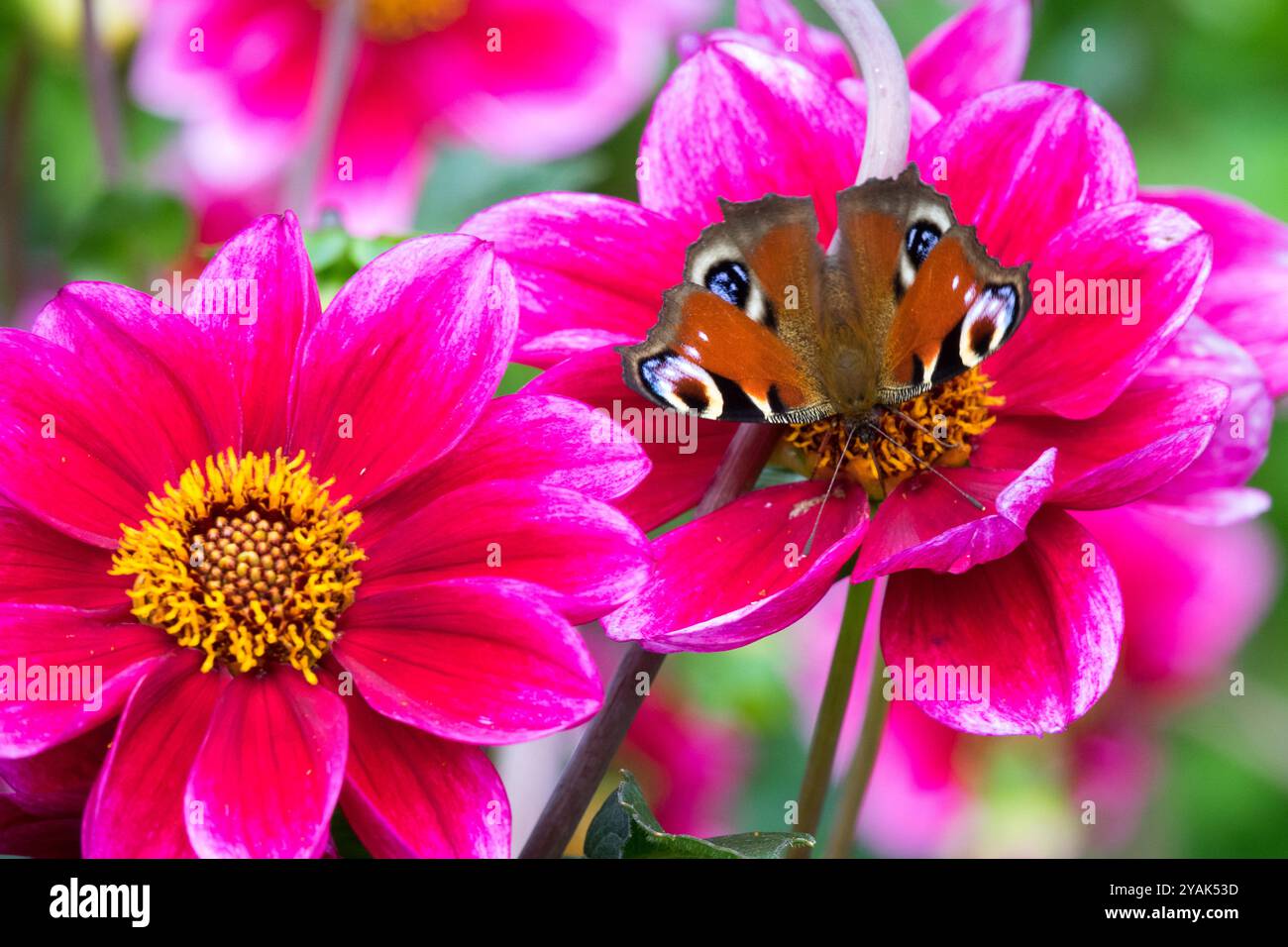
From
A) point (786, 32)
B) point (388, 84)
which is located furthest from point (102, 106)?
point (786, 32)

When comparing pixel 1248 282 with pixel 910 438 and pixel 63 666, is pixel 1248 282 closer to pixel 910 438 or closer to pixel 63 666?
pixel 910 438

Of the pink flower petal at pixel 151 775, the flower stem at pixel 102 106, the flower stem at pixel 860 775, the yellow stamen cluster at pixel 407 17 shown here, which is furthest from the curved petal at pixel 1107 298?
the yellow stamen cluster at pixel 407 17

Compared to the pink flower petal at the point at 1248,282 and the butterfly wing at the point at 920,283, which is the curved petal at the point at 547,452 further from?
the pink flower petal at the point at 1248,282

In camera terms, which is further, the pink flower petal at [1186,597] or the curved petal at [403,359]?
the pink flower petal at [1186,597]

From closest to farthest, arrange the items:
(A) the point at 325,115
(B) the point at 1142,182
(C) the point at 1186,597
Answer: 1. (A) the point at 325,115
2. (C) the point at 1186,597
3. (B) the point at 1142,182

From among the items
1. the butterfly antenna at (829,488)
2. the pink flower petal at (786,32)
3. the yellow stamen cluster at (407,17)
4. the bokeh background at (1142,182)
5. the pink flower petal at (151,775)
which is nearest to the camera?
the pink flower petal at (151,775)
